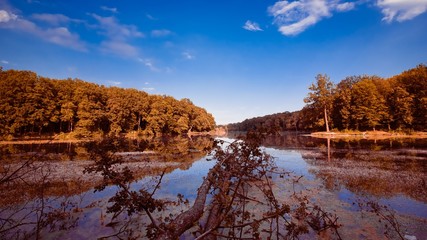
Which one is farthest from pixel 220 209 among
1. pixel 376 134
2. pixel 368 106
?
pixel 368 106

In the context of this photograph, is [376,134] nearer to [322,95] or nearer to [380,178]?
[322,95]

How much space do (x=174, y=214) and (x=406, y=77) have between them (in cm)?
7715

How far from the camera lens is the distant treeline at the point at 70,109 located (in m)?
48.8

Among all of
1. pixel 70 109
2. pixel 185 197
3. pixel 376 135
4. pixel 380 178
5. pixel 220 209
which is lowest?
pixel 185 197

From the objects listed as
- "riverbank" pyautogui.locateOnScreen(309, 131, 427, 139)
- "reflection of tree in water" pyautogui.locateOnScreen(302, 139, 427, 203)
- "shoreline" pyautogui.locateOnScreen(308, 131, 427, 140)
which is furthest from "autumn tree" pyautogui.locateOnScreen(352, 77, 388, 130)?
"reflection of tree in water" pyautogui.locateOnScreen(302, 139, 427, 203)

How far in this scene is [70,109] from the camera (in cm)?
5544

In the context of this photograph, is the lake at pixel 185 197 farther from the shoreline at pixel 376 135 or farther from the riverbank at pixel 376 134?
the riverbank at pixel 376 134

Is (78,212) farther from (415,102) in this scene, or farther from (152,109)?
(415,102)

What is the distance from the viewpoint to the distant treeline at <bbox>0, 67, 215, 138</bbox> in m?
48.8

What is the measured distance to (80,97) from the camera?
6078 cm

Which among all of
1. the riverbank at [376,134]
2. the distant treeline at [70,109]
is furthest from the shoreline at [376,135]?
the distant treeline at [70,109]

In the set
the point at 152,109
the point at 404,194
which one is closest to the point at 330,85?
the point at 152,109

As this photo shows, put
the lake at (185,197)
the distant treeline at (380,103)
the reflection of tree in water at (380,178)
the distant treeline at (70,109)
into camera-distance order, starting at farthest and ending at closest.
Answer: the distant treeline at (380,103)
the distant treeline at (70,109)
the reflection of tree in water at (380,178)
the lake at (185,197)

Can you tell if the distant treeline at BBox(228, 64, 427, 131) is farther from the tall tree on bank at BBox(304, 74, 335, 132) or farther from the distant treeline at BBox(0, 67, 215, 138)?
the distant treeline at BBox(0, 67, 215, 138)
